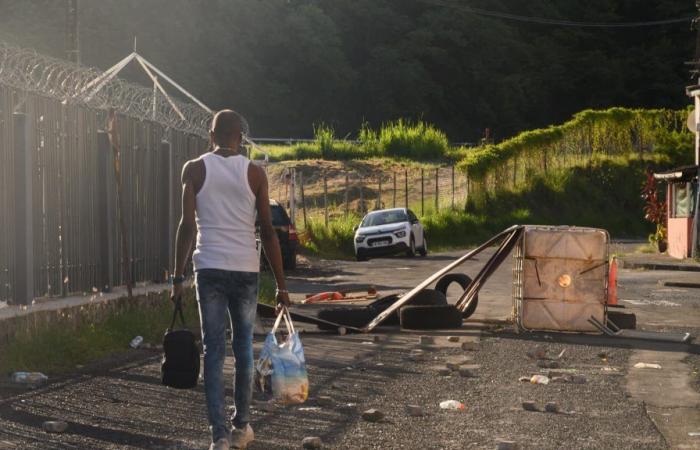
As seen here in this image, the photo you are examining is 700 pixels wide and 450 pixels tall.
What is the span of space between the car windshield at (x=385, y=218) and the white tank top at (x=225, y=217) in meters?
34.2

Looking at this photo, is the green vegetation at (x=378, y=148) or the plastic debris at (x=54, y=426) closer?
the plastic debris at (x=54, y=426)

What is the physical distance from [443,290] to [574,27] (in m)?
74.4

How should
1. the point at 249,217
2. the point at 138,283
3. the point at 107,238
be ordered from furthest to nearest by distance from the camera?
the point at 138,283 → the point at 107,238 → the point at 249,217

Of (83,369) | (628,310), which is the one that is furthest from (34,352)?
(628,310)

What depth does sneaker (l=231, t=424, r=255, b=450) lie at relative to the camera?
807cm

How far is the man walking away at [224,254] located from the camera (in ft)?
26.2

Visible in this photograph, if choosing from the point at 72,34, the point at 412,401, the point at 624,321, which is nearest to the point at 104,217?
the point at 412,401

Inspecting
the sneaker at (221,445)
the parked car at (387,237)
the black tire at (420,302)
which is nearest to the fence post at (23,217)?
the black tire at (420,302)

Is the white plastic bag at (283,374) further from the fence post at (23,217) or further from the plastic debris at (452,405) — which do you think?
the fence post at (23,217)

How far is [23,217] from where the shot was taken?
42.6 feet

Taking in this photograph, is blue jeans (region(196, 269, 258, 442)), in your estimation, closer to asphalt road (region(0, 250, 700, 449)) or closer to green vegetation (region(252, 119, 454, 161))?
asphalt road (region(0, 250, 700, 449))

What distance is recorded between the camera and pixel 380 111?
86.4 metres

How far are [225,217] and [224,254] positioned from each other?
0.71 feet

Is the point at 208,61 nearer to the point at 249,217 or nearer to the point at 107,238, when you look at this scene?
the point at 107,238
